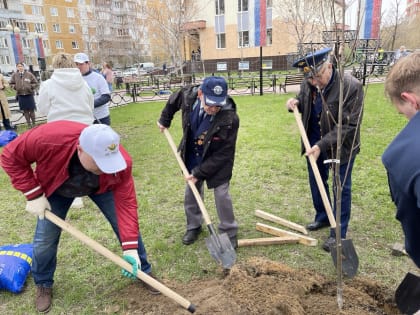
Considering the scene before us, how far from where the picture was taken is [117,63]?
45.2m

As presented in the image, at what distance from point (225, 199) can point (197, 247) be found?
64 centimetres

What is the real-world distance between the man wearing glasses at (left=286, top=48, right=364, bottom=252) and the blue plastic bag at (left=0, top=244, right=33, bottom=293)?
2.78m

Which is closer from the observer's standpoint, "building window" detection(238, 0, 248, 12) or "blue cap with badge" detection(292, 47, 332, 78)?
"blue cap with badge" detection(292, 47, 332, 78)

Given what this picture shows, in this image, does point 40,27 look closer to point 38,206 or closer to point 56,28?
point 56,28

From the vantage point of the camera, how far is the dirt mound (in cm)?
257

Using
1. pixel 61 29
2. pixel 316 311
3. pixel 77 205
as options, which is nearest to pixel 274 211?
pixel 316 311

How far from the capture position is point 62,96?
3.88 meters

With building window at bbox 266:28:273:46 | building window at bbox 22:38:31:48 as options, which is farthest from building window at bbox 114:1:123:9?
building window at bbox 266:28:273:46

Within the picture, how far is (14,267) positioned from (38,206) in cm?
95

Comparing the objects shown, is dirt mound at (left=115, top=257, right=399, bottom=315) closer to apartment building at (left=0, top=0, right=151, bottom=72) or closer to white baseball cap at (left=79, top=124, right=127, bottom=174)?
white baseball cap at (left=79, top=124, right=127, bottom=174)

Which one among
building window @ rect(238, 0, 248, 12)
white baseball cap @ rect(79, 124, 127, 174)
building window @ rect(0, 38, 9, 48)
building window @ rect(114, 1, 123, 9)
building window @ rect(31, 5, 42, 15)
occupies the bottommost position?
white baseball cap @ rect(79, 124, 127, 174)

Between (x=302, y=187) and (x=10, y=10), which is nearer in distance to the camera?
(x=302, y=187)

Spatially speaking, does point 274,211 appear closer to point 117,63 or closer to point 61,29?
point 117,63

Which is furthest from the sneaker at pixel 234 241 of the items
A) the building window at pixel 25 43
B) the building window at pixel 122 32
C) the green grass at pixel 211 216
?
the building window at pixel 25 43
